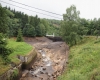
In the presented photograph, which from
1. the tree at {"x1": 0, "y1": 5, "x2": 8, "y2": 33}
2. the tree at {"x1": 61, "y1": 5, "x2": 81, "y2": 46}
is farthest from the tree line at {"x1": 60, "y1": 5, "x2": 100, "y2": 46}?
the tree at {"x1": 0, "y1": 5, "x2": 8, "y2": 33}

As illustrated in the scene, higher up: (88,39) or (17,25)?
(17,25)

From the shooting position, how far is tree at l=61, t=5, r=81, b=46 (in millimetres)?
36000

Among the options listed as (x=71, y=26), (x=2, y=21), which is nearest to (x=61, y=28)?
(x=71, y=26)

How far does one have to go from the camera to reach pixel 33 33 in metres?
54.9

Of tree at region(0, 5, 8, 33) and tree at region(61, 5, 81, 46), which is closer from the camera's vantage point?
tree at region(0, 5, 8, 33)

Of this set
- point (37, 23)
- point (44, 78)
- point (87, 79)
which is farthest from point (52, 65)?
point (37, 23)

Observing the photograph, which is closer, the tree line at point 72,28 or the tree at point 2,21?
the tree at point 2,21

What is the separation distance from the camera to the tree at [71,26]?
36.0m

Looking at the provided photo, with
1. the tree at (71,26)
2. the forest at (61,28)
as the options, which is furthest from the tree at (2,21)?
the tree at (71,26)

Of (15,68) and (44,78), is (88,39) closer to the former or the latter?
(44,78)

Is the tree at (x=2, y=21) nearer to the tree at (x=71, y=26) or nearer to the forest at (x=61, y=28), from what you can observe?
the forest at (x=61, y=28)

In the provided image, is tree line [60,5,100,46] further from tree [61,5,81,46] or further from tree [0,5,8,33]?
tree [0,5,8,33]

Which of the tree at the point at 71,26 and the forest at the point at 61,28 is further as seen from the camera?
the tree at the point at 71,26

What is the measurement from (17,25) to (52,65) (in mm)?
28523
